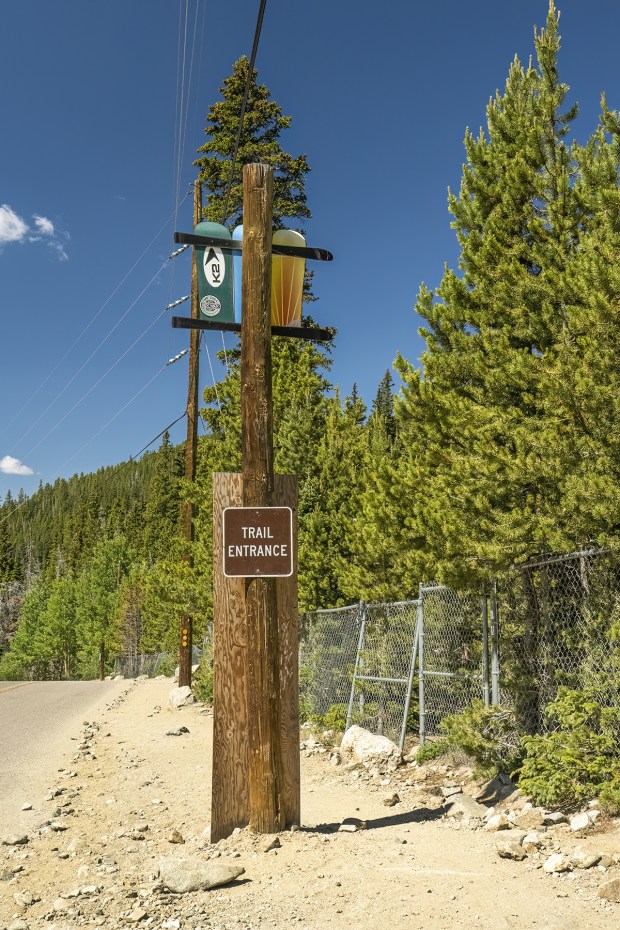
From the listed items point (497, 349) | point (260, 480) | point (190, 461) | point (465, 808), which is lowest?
point (465, 808)

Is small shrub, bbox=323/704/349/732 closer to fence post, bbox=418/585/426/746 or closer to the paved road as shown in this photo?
fence post, bbox=418/585/426/746

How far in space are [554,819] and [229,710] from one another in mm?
2660

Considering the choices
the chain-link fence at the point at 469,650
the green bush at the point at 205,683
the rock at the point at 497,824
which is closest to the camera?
the rock at the point at 497,824

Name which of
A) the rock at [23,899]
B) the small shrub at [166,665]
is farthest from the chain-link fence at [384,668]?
the small shrub at [166,665]

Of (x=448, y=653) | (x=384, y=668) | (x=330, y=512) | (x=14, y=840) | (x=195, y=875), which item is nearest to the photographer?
(x=195, y=875)

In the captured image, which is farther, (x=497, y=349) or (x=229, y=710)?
(x=497, y=349)

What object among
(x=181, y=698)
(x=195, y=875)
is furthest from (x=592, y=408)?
(x=181, y=698)

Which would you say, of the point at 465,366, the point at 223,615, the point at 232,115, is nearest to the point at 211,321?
the point at 223,615

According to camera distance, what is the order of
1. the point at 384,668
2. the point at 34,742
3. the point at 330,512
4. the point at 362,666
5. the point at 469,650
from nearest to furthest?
the point at 469,650, the point at 384,668, the point at 362,666, the point at 34,742, the point at 330,512

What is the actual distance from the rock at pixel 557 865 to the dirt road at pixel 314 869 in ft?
0.16

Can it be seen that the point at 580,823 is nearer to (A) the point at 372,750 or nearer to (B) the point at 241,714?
(B) the point at 241,714

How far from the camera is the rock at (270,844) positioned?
18.0 feet

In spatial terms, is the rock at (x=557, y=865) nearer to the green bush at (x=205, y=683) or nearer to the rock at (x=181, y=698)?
the green bush at (x=205, y=683)

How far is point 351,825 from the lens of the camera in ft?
20.6
